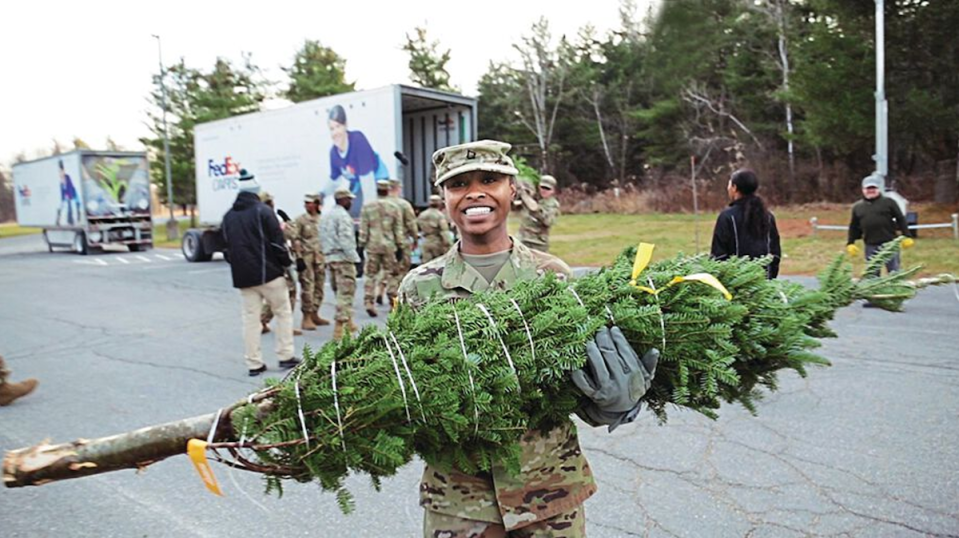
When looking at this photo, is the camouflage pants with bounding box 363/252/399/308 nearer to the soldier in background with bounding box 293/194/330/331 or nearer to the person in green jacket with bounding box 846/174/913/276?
the soldier in background with bounding box 293/194/330/331

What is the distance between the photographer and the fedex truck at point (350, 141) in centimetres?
1236

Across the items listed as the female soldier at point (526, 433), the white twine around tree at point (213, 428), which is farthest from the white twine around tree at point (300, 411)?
the female soldier at point (526, 433)

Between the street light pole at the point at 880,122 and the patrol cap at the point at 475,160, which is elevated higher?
the street light pole at the point at 880,122

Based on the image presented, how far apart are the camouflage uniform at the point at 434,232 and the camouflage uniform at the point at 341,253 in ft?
4.51

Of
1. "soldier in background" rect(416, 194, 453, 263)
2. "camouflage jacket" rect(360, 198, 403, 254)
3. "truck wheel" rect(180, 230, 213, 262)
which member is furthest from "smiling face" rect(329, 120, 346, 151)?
"truck wheel" rect(180, 230, 213, 262)

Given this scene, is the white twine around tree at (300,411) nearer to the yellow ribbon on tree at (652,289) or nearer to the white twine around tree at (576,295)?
the white twine around tree at (576,295)

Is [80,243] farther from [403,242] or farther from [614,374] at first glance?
[614,374]

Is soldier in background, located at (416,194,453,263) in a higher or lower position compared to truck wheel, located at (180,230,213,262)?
higher

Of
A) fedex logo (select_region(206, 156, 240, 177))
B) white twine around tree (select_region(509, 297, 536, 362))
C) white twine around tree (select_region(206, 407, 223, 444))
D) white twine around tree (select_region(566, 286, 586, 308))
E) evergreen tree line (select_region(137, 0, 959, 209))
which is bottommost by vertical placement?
white twine around tree (select_region(206, 407, 223, 444))

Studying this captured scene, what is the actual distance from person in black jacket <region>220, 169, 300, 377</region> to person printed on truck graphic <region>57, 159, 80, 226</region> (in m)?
19.3

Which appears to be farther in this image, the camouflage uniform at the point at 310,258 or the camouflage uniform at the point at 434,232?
the camouflage uniform at the point at 434,232

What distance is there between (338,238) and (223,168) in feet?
29.9

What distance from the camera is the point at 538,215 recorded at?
9.52m

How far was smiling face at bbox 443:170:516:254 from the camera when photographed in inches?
88.2
